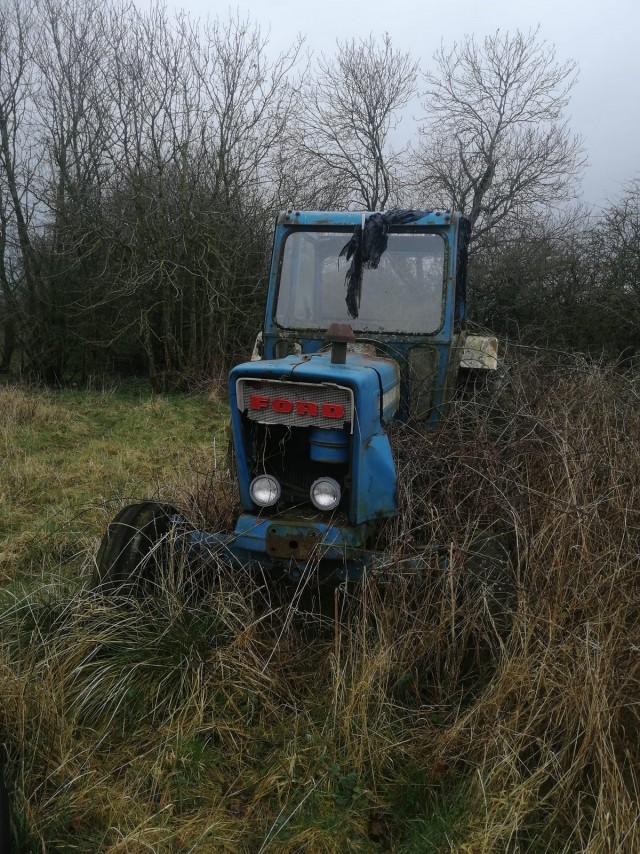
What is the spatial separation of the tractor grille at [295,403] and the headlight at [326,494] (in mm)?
269

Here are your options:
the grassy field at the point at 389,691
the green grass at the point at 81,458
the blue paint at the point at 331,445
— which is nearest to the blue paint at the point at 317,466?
the blue paint at the point at 331,445

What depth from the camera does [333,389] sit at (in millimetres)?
3000

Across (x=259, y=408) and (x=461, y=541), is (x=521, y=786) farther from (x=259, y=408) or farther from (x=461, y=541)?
(x=259, y=408)

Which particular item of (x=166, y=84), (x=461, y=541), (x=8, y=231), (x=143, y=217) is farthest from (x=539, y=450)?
(x=8, y=231)

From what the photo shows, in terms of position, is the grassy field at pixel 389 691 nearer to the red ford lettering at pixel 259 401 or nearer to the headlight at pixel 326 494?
the headlight at pixel 326 494

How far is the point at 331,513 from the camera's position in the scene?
10.4ft

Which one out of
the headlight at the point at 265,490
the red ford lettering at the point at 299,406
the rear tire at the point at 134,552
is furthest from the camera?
the rear tire at the point at 134,552

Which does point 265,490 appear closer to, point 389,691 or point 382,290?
point 389,691

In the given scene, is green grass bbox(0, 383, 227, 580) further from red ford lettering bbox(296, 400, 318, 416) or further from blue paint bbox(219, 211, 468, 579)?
red ford lettering bbox(296, 400, 318, 416)

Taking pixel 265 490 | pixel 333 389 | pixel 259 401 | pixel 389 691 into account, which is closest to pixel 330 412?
pixel 333 389

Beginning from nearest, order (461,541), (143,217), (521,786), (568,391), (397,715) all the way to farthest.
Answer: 1. (521,786)
2. (397,715)
3. (461,541)
4. (568,391)
5. (143,217)

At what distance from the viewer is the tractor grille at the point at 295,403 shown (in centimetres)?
301

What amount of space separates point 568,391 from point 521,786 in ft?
9.00

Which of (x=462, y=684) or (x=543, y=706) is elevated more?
(x=543, y=706)
